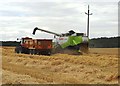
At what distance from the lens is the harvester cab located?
43844mm

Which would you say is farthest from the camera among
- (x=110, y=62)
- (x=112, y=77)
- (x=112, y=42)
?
(x=112, y=42)

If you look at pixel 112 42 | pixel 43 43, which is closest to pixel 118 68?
pixel 43 43

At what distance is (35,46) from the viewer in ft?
155

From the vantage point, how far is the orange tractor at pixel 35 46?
152ft

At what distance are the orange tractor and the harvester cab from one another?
89cm

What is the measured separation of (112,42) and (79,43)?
21541 millimetres

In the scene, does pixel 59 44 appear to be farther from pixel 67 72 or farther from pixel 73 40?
pixel 67 72

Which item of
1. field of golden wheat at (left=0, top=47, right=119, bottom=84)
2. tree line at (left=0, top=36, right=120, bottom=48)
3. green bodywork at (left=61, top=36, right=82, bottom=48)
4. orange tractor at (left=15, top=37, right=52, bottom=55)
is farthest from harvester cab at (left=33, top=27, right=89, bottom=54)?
Answer: tree line at (left=0, top=36, right=120, bottom=48)

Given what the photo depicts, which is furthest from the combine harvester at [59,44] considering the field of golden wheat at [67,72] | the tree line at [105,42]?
the tree line at [105,42]

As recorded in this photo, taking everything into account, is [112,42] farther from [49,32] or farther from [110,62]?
[110,62]

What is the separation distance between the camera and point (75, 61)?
29859 mm

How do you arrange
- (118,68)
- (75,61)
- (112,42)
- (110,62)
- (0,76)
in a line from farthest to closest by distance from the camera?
(112,42) → (75,61) → (110,62) → (118,68) → (0,76)

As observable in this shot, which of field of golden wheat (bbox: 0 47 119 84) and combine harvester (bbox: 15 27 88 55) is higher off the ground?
combine harvester (bbox: 15 27 88 55)

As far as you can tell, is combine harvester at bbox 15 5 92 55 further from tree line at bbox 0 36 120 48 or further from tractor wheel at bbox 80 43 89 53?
tree line at bbox 0 36 120 48
